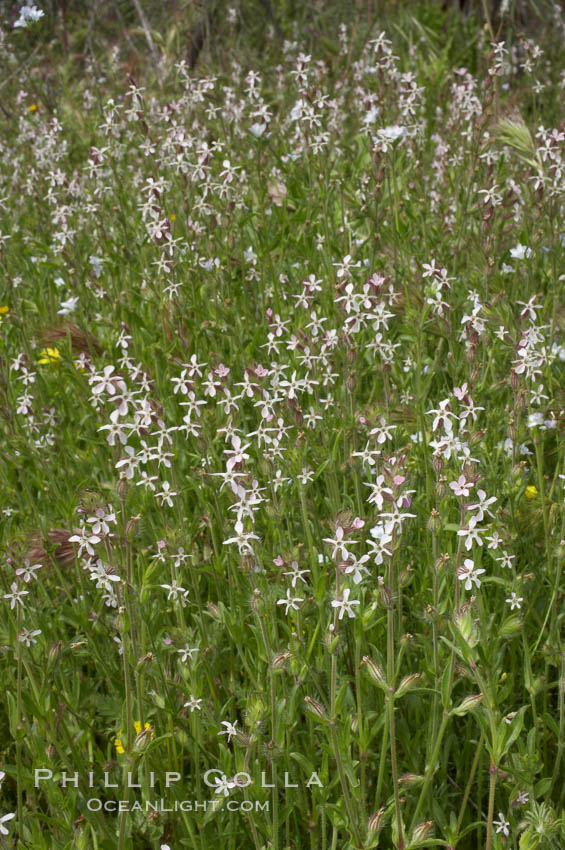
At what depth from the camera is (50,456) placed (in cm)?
292

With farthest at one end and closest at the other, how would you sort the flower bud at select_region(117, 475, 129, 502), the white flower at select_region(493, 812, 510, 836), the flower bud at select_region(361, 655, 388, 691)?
the white flower at select_region(493, 812, 510, 836) < the flower bud at select_region(117, 475, 129, 502) < the flower bud at select_region(361, 655, 388, 691)

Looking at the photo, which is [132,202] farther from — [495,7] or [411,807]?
[495,7]

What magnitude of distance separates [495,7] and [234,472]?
7612 millimetres

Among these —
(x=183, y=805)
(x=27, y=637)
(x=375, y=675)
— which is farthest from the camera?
(x=27, y=637)

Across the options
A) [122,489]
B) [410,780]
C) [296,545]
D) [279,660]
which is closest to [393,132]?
[296,545]

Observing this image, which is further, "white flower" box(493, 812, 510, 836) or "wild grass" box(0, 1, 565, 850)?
"white flower" box(493, 812, 510, 836)

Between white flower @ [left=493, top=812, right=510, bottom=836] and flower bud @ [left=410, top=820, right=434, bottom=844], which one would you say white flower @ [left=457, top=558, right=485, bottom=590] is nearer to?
flower bud @ [left=410, top=820, right=434, bottom=844]

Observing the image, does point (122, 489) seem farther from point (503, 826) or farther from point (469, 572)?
point (503, 826)

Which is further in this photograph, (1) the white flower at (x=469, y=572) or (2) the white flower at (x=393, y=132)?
(2) the white flower at (x=393, y=132)

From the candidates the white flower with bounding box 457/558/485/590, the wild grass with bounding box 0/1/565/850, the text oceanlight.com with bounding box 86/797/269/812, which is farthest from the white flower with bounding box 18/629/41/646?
the white flower with bounding box 457/558/485/590

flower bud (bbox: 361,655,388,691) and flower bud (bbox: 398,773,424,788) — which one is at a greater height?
flower bud (bbox: 361,655,388,691)

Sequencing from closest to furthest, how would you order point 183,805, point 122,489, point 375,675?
1. point 375,675
2. point 122,489
3. point 183,805

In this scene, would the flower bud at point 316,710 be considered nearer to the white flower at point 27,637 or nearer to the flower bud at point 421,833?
the flower bud at point 421,833

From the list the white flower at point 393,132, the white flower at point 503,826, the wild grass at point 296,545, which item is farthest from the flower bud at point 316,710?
the white flower at point 393,132
